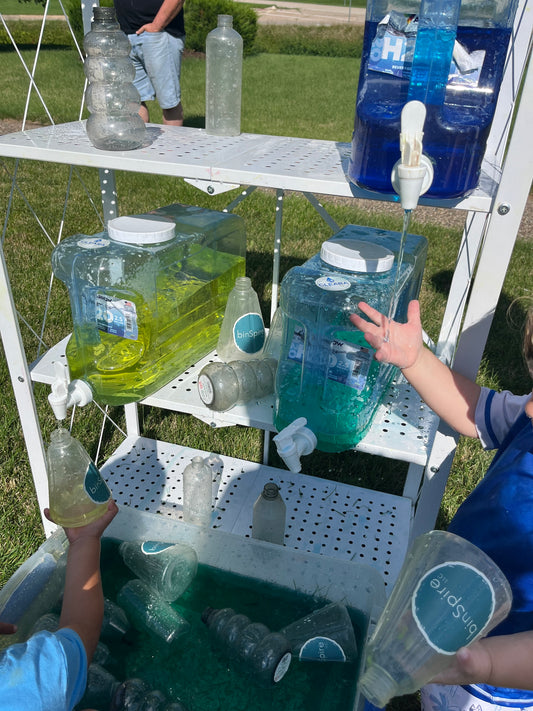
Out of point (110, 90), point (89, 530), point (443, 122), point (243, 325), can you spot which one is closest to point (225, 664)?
point (89, 530)

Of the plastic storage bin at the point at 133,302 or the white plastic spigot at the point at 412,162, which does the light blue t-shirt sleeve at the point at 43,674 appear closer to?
the plastic storage bin at the point at 133,302

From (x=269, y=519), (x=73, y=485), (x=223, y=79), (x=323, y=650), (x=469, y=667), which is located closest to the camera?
(x=469, y=667)

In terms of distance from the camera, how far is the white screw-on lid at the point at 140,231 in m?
1.50

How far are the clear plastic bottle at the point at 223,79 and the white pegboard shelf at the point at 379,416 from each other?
28.4 inches

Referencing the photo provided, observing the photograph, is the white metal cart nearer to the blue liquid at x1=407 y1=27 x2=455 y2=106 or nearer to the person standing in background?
the blue liquid at x1=407 y1=27 x2=455 y2=106

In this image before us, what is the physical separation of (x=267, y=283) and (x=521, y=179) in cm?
286

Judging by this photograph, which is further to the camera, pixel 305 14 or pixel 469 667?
pixel 305 14

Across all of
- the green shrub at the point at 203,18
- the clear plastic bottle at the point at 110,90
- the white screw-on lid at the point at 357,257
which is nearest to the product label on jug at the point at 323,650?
the white screw-on lid at the point at 357,257

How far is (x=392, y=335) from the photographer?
1.23 metres

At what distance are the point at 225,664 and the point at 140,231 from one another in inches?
44.2

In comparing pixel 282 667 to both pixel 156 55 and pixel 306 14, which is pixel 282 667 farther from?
pixel 306 14

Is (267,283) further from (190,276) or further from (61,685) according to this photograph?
(61,685)

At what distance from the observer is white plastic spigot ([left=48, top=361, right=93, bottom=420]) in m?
1.48

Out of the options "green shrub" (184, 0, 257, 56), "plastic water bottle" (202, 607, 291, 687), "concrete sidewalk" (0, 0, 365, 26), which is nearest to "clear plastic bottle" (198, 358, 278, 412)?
"plastic water bottle" (202, 607, 291, 687)
